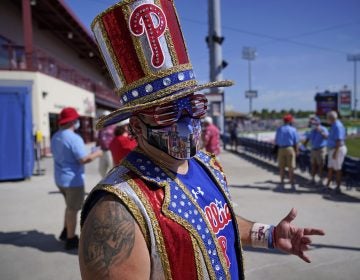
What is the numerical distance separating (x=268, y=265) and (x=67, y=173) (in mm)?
2820

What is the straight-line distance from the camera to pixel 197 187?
1652mm

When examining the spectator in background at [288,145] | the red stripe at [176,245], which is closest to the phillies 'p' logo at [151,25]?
the red stripe at [176,245]

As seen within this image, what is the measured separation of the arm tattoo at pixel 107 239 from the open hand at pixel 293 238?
0.97m

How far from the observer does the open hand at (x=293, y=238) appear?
1.88 metres

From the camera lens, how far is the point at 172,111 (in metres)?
1.52

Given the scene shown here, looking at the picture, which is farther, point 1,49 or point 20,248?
point 1,49

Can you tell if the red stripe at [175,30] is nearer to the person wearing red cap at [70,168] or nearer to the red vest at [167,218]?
the red vest at [167,218]

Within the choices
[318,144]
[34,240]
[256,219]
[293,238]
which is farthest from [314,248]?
[318,144]

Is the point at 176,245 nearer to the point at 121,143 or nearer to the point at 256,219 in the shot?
the point at 121,143

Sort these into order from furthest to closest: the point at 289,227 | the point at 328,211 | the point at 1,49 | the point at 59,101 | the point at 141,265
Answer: the point at 59,101
the point at 1,49
the point at 328,211
the point at 289,227
the point at 141,265

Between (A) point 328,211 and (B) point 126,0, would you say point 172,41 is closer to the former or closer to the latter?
(B) point 126,0

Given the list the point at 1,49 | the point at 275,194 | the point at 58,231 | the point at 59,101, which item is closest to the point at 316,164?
the point at 275,194

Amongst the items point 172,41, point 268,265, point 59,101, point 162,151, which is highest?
point 59,101

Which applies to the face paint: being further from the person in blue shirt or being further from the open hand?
the person in blue shirt
